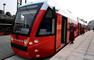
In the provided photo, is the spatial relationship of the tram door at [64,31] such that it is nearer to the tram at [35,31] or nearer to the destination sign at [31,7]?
the tram at [35,31]

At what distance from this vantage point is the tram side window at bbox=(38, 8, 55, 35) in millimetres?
7473

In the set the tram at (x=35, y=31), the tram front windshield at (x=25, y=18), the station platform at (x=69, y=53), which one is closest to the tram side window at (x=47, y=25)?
the tram at (x=35, y=31)

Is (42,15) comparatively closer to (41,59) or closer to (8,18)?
(41,59)

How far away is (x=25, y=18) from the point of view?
7879 millimetres

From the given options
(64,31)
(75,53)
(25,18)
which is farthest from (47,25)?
(64,31)

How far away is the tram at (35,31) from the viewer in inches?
283

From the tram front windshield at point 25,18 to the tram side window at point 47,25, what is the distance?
47 cm

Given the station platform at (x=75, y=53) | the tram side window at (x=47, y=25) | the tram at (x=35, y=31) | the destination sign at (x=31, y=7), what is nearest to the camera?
the tram at (x=35, y=31)

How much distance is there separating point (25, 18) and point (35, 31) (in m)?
1.05

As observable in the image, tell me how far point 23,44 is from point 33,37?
0.60m

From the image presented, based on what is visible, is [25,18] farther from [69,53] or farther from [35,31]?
[69,53]

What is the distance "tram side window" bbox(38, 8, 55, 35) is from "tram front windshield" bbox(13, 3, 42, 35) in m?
0.47

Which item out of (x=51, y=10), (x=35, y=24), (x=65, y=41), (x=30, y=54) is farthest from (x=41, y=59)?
(x=65, y=41)

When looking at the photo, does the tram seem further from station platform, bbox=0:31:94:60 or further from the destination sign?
station platform, bbox=0:31:94:60
